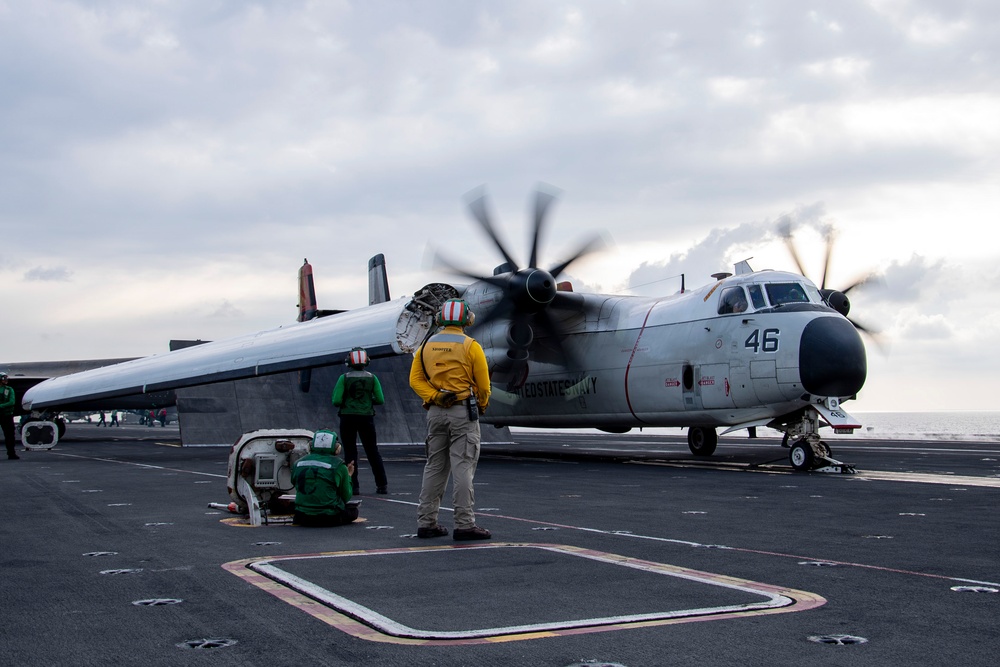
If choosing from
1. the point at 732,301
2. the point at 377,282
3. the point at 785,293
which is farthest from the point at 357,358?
the point at 377,282

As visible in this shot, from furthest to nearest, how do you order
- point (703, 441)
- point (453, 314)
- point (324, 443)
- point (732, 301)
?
point (703, 441)
point (732, 301)
point (324, 443)
point (453, 314)

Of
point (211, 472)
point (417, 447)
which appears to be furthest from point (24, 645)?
point (417, 447)

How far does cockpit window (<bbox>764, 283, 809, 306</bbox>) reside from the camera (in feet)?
57.9

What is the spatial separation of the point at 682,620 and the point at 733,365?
13.7m

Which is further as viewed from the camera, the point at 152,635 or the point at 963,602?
the point at 963,602

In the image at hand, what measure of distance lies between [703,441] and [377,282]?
15.1m

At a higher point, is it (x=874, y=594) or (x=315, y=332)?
(x=315, y=332)

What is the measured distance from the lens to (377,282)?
33.2 m

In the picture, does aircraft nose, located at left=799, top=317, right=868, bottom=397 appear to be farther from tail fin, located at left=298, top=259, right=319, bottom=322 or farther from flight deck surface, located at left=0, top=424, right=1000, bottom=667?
tail fin, located at left=298, top=259, right=319, bottom=322

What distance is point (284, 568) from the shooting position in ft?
21.0

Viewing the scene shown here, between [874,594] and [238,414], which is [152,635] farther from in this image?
[238,414]

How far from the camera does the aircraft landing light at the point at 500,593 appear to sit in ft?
15.3

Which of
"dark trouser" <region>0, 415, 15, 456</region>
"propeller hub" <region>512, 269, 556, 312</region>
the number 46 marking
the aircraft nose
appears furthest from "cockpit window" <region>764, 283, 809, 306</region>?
"dark trouser" <region>0, 415, 15, 456</region>

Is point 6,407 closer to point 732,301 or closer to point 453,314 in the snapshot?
point 732,301
